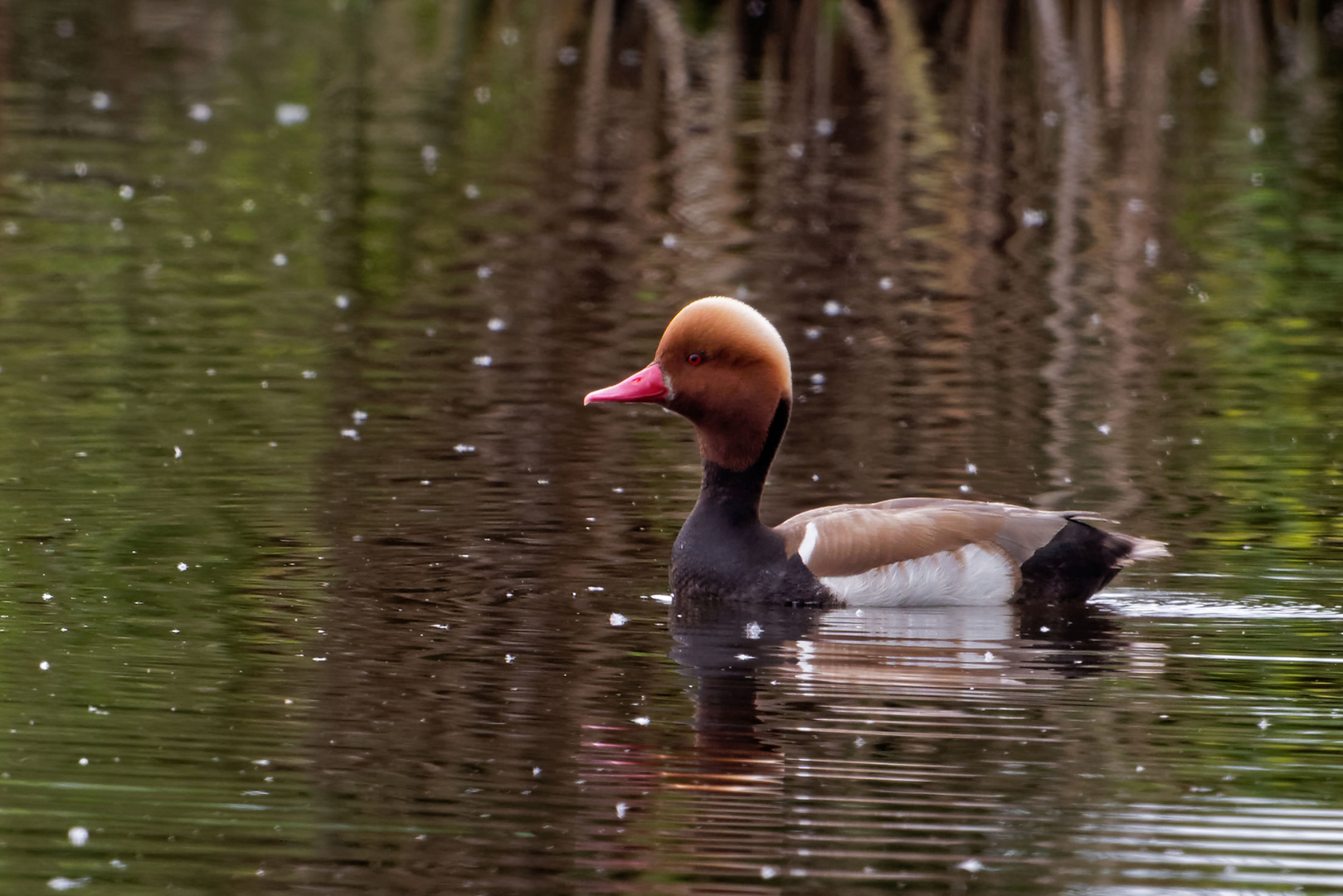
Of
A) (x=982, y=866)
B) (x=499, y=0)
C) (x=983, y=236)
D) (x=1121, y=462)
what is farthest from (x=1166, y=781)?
(x=499, y=0)

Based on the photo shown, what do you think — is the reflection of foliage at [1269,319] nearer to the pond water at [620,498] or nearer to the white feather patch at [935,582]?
the pond water at [620,498]

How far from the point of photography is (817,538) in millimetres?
8578

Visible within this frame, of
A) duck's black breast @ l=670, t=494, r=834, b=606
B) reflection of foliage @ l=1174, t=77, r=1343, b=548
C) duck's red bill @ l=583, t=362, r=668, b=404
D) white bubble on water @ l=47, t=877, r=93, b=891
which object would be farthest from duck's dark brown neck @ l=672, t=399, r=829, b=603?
white bubble on water @ l=47, t=877, r=93, b=891

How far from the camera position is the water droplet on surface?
2456cm

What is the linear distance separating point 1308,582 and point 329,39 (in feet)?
87.6

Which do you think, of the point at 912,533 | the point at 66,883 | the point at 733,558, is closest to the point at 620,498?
the point at 733,558

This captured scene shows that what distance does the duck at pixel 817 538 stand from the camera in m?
8.52

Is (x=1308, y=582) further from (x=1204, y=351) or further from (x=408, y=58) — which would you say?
(x=408, y=58)

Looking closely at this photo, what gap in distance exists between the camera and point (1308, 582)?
855 cm

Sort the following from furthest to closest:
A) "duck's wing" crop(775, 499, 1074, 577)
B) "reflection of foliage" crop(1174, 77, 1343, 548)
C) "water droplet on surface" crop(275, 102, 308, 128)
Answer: "water droplet on surface" crop(275, 102, 308, 128) → "reflection of foliage" crop(1174, 77, 1343, 548) → "duck's wing" crop(775, 499, 1074, 577)

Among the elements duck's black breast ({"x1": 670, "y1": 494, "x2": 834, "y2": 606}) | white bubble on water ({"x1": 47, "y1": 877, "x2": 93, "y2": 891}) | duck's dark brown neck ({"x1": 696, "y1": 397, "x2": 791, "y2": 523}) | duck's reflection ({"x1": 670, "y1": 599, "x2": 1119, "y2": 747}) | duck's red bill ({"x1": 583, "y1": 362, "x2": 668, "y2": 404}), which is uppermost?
duck's red bill ({"x1": 583, "y1": 362, "x2": 668, "y2": 404})

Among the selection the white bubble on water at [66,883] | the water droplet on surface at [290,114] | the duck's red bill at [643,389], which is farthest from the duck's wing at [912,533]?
the water droplet on surface at [290,114]

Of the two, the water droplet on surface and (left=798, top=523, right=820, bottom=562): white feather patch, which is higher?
the water droplet on surface

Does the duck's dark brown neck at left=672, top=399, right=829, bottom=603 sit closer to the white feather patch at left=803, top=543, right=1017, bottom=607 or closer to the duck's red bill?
the white feather patch at left=803, top=543, right=1017, bottom=607
